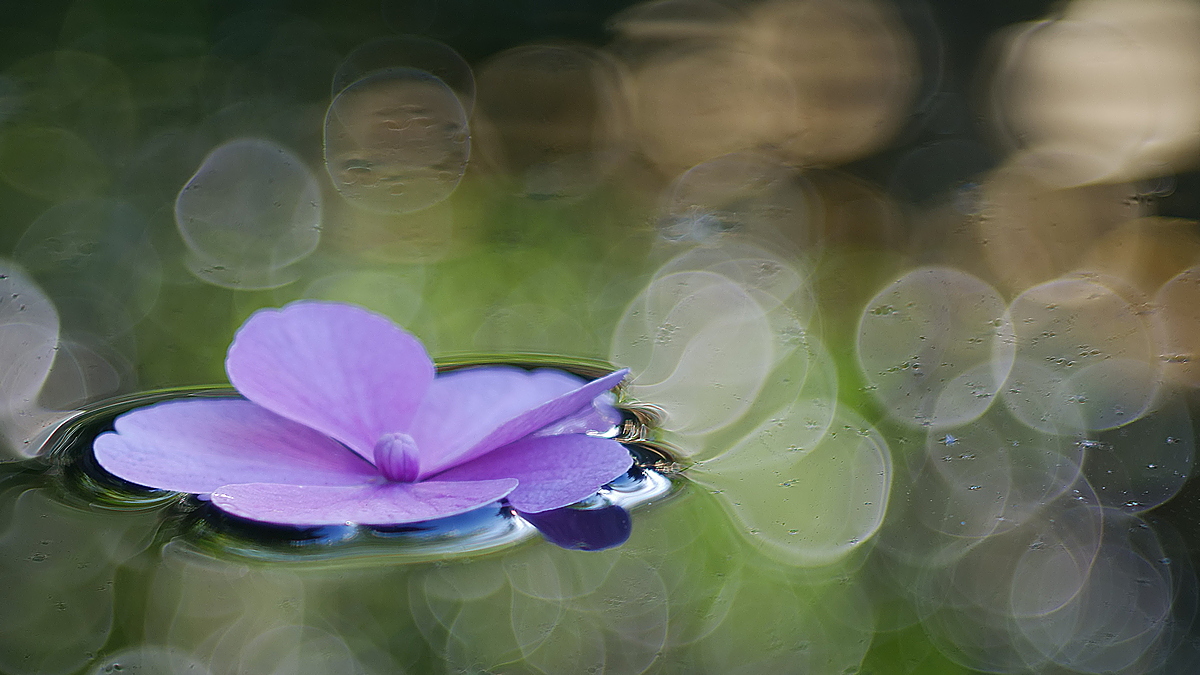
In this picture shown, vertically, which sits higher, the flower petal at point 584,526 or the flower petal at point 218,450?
the flower petal at point 218,450

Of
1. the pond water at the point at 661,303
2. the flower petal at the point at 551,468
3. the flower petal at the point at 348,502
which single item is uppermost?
the flower petal at the point at 348,502

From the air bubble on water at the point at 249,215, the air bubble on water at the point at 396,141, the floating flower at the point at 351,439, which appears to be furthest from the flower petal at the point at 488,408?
the air bubble on water at the point at 396,141

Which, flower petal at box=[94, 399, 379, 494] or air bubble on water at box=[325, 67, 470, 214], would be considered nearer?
flower petal at box=[94, 399, 379, 494]

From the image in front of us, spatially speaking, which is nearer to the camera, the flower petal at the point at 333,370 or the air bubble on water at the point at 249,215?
the flower petal at the point at 333,370

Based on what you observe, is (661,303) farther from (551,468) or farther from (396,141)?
(396,141)

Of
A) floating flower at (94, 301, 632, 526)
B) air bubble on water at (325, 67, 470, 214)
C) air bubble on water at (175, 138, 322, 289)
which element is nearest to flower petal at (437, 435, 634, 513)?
floating flower at (94, 301, 632, 526)

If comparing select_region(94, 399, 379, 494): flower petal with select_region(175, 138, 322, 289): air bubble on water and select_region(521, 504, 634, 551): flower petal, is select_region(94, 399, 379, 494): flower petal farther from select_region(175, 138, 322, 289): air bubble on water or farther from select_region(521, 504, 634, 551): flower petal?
select_region(175, 138, 322, 289): air bubble on water

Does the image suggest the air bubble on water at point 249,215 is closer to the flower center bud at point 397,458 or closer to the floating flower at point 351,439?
the floating flower at point 351,439

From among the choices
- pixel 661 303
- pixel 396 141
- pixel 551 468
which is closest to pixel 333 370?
pixel 551 468
